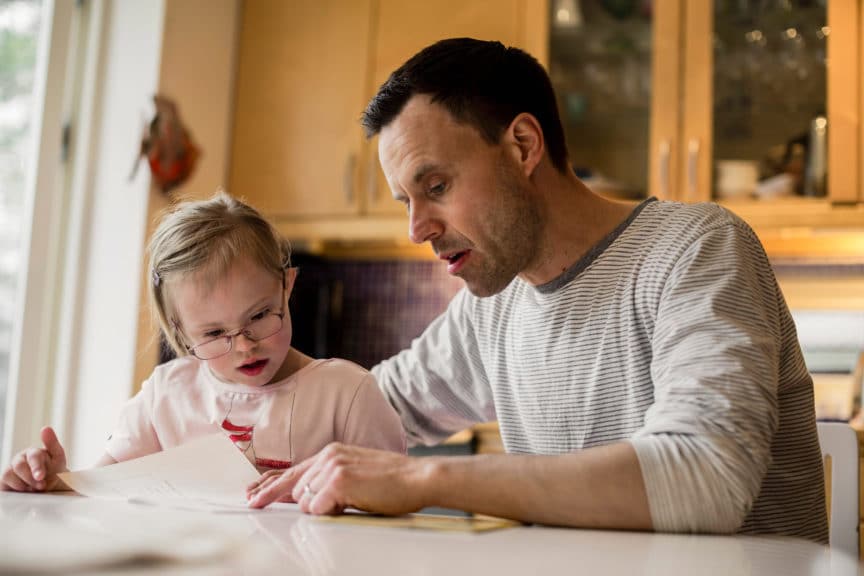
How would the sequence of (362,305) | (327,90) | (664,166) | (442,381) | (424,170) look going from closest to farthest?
(424,170), (442,381), (664,166), (327,90), (362,305)

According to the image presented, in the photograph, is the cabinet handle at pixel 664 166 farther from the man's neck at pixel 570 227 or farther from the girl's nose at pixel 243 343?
the girl's nose at pixel 243 343

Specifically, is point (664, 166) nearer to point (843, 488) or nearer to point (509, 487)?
point (843, 488)

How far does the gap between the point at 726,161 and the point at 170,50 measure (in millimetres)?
1786

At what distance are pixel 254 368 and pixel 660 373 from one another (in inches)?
23.2

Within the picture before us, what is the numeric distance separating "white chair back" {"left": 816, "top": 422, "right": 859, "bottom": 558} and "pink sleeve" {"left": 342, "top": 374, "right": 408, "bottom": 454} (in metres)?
0.58

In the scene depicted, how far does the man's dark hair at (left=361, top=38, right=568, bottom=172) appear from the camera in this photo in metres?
1.32

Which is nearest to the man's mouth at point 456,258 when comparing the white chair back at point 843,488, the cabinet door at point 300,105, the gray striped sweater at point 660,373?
the gray striped sweater at point 660,373

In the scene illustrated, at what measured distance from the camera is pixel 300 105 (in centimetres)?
329

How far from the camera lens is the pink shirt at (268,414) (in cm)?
130

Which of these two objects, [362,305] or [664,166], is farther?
[362,305]

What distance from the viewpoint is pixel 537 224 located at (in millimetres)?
1365

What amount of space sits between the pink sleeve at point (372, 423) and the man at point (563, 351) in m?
0.19

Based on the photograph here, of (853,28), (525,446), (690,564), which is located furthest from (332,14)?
(690,564)

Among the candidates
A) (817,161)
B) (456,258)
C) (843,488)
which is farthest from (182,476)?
(817,161)
